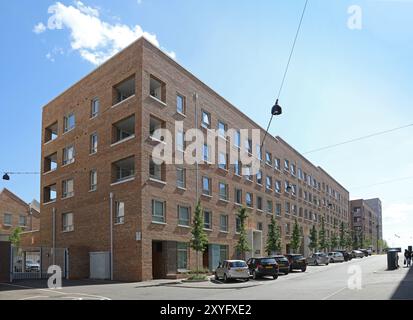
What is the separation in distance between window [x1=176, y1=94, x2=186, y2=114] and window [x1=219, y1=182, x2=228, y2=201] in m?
8.31

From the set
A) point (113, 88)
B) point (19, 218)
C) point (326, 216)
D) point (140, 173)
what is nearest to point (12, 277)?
point (140, 173)

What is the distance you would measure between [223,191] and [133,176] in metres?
12.5

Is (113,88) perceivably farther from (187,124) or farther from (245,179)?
(245,179)

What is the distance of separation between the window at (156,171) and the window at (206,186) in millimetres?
6171

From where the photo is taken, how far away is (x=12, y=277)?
31.5m

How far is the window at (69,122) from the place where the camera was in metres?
39.9

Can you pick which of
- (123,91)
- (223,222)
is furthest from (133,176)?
(223,222)

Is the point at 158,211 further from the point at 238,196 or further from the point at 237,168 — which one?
the point at 237,168

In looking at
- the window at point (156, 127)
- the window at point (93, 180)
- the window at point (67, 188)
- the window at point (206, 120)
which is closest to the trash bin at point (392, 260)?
the window at point (206, 120)

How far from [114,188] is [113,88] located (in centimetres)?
757

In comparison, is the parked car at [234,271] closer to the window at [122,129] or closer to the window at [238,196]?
the window at [122,129]

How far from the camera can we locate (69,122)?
4059 cm

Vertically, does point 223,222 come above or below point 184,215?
below

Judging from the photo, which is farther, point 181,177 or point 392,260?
point 181,177
